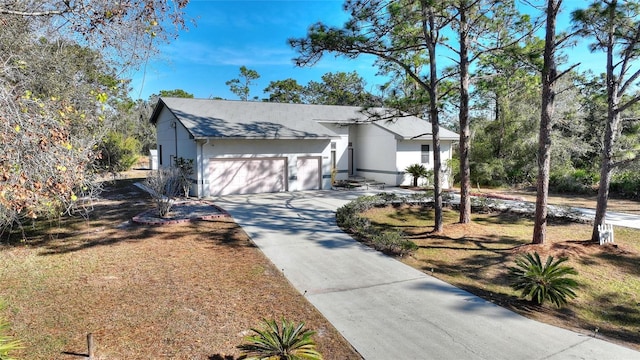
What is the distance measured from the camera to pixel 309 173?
1898 centimetres

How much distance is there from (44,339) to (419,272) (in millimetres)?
6099

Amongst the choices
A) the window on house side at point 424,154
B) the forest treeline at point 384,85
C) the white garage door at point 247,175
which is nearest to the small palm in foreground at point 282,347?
the forest treeline at point 384,85

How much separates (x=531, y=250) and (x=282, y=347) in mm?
6831

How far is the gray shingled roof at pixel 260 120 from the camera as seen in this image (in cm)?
1670

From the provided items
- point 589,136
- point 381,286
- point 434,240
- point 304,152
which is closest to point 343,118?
point 304,152

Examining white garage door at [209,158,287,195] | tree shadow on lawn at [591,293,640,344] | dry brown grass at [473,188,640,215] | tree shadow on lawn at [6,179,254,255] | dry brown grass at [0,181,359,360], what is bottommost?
tree shadow on lawn at [591,293,640,344]

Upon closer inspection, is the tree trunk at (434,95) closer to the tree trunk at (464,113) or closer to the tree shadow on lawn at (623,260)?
the tree trunk at (464,113)

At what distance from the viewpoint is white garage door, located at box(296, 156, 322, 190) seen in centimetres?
1872

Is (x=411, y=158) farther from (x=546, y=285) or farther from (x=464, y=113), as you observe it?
(x=546, y=285)

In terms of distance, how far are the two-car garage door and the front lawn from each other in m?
6.60

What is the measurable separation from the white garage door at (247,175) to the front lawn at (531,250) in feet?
21.9

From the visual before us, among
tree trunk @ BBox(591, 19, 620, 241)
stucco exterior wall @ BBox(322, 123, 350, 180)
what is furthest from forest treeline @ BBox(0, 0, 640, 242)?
stucco exterior wall @ BBox(322, 123, 350, 180)

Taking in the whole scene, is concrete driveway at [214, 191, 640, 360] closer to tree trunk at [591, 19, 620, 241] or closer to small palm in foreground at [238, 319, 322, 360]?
small palm in foreground at [238, 319, 322, 360]

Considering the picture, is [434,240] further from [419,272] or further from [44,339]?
[44,339]
